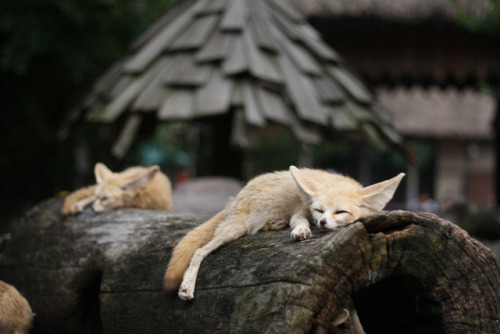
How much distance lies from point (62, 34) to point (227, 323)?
8.16 meters

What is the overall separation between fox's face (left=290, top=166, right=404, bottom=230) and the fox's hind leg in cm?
46

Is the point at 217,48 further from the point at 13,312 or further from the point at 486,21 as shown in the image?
the point at 13,312

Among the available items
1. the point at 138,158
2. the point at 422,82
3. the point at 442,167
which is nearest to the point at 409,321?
the point at 422,82

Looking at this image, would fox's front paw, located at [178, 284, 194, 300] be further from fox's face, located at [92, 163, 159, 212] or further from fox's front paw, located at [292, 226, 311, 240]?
fox's face, located at [92, 163, 159, 212]

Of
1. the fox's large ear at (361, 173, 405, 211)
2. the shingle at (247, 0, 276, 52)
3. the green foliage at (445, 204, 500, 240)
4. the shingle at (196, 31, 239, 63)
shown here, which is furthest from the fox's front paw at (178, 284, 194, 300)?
the green foliage at (445, 204, 500, 240)

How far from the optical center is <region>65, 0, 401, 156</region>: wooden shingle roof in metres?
7.87

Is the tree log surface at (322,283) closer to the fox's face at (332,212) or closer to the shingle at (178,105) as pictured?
the fox's face at (332,212)

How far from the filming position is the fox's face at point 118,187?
5324mm

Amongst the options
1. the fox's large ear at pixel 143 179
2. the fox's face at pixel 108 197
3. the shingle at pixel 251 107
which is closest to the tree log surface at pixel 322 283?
the fox's face at pixel 108 197

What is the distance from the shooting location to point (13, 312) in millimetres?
4219

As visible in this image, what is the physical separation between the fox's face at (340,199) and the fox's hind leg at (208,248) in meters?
0.46

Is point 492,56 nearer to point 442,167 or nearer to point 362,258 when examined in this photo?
point 362,258

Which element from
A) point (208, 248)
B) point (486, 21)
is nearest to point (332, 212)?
point (208, 248)

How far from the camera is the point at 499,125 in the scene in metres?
12.1
